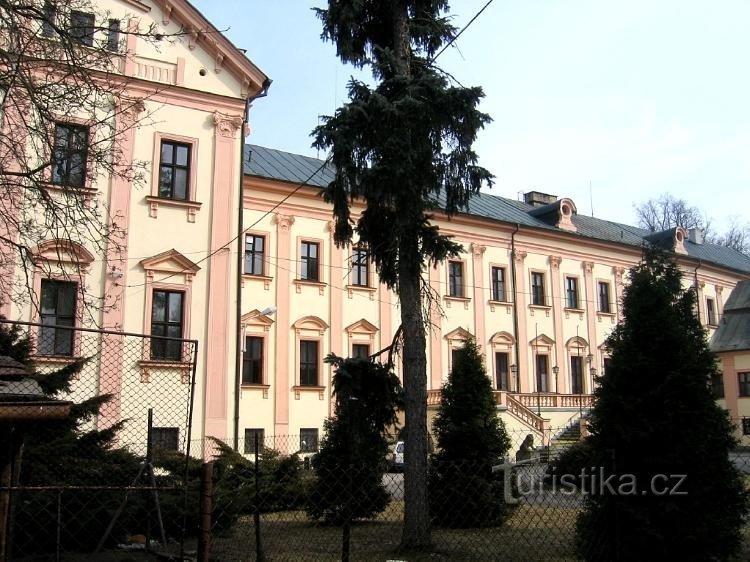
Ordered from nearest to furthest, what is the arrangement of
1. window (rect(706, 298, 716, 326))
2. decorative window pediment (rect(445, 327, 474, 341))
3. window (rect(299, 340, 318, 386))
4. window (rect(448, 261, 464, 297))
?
window (rect(299, 340, 318, 386)) → decorative window pediment (rect(445, 327, 474, 341)) → window (rect(448, 261, 464, 297)) → window (rect(706, 298, 716, 326))

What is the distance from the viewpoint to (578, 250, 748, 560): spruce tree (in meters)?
8.23

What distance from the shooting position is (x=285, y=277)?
28.2m

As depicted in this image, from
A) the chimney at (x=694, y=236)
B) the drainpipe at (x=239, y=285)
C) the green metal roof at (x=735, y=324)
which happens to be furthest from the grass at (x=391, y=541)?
the chimney at (x=694, y=236)

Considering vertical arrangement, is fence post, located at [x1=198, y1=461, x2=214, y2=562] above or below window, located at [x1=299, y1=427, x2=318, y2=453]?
below

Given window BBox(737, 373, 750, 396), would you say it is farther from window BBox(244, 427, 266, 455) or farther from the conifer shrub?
the conifer shrub

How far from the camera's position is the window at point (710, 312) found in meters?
44.5

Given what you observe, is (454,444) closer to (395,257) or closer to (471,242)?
(395,257)

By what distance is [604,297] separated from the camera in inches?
1570

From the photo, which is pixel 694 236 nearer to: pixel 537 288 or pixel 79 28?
pixel 537 288

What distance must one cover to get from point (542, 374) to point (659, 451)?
28220mm

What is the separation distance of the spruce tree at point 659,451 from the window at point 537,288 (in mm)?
27629

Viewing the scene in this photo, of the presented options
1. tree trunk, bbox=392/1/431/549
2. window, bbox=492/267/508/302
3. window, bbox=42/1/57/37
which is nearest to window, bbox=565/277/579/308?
window, bbox=492/267/508/302

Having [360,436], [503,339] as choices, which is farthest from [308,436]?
[360,436]

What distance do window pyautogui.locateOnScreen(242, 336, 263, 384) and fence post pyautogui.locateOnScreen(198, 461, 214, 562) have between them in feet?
69.9
